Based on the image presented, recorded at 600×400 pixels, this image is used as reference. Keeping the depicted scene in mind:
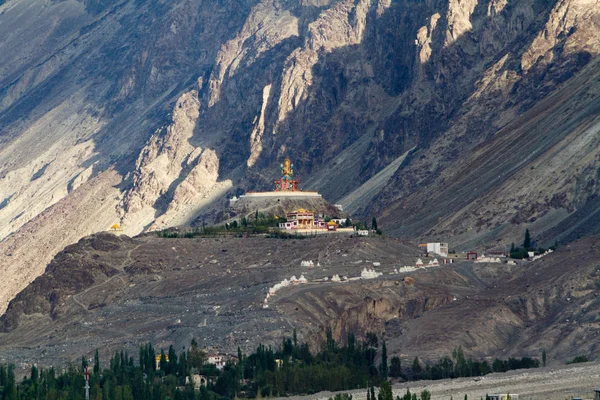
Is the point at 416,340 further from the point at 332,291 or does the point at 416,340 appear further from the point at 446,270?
the point at 446,270

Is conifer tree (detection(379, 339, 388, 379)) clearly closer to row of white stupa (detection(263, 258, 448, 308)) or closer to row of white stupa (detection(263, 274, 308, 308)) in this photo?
row of white stupa (detection(263, 258, 448, 308))

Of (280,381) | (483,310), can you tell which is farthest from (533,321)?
(280,381)

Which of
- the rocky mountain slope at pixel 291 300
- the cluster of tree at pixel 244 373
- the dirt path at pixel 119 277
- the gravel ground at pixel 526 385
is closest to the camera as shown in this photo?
the gravel ground at pixel 526 385

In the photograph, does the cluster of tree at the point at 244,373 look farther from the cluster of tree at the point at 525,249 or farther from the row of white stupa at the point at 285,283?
the cluster of tree at the point at 525,249

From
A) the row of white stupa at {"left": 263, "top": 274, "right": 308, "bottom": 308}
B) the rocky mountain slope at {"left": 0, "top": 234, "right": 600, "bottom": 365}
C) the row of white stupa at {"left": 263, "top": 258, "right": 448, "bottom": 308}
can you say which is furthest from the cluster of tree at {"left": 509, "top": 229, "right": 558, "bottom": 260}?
the row of white stupa at {"left": 263, "top": 274, "right": 308, "bottom": 308}

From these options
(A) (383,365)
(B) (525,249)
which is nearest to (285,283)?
(A) (383,365)

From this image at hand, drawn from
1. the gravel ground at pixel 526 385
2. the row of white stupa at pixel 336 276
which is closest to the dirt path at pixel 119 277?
the row of white stupa at pixel 336 276
